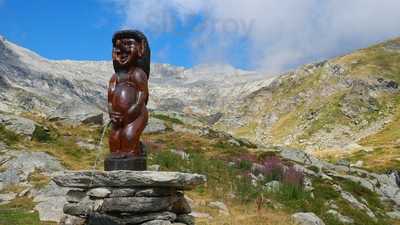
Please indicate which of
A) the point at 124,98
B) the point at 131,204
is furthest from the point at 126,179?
the point at 124,98

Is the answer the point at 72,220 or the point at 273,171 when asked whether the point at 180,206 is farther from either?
the point at 273,171

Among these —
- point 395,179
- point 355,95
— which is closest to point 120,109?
point 395,179

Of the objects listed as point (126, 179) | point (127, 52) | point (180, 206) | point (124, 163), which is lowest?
point (180, 206)

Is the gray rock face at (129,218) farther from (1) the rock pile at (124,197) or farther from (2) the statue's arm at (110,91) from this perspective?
(2) the statue's arm at (110,91)

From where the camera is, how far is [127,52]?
13742mm

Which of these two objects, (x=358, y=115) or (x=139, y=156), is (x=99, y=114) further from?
(x=358, y=115)

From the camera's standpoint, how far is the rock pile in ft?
39.3

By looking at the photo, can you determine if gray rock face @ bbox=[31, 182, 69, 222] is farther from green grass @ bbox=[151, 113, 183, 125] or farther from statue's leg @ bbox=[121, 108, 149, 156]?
green grass @ bbox=[151, 113, 183, 125]

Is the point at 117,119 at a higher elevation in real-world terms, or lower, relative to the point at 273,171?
higher

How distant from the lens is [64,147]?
125 feet

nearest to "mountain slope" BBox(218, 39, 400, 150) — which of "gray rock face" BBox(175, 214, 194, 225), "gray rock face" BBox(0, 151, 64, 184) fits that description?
"gray rock face" BBox(0, 151, 64, 184)

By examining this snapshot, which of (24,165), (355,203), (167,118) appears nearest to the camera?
(24,165)

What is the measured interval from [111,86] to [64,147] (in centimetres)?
2561

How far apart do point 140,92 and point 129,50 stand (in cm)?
116
